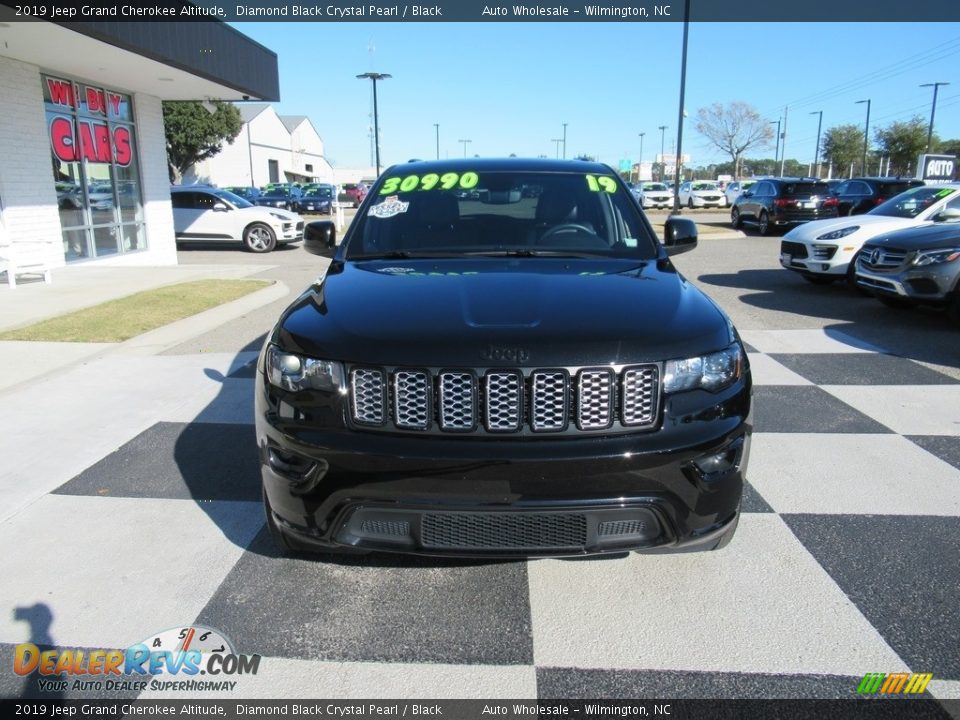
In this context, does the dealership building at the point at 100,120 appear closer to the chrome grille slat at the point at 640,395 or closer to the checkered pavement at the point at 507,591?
the checkered pavement at the point at 507,591

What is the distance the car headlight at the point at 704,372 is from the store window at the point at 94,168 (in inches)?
531

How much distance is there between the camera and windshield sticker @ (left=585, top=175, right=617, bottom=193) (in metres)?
4.16

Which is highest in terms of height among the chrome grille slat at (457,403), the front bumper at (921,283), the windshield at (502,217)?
the windshield at (502,217)

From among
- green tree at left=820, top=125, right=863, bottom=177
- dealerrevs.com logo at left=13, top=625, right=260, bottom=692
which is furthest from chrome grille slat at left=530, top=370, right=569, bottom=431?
green tree at left=820, top=125, right=863, bottom=177

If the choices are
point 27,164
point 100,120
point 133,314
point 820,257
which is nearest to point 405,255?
point 133,314

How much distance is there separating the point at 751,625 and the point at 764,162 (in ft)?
411

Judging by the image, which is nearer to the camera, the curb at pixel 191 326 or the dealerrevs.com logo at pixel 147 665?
the dealerrevs.com logo at pixel 147 665

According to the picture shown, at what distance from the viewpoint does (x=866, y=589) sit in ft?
9.36

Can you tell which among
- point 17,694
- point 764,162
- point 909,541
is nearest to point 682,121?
point 909,541

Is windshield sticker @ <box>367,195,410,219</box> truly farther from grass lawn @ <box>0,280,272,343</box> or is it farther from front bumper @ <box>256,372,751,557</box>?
grass lawn @ <box>0,280,272,343</box>

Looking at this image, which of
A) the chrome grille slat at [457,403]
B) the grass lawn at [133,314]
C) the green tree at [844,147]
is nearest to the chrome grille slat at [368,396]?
Answer: the chrome grille slat at [457,403]

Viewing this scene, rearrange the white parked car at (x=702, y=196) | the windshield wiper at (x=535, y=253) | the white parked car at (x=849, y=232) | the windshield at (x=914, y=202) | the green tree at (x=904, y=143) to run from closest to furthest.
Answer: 1. the windshield wiper at (x=535, y=253)
2. the white parked car at (x=849, y=232)
3. the windshield at (x=914, y=202)
4. the white parked car at (x=702, y=196)
5. the green tree at (x=904, y=143)

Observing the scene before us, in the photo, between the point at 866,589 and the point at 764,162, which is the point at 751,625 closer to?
the point at 866,589

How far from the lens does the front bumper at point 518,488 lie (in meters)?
2.34
